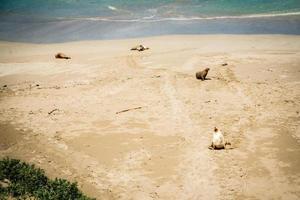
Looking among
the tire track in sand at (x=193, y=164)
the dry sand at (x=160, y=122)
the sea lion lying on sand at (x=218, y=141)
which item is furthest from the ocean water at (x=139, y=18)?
the sea lion lying on sand at (x=218, y=141)

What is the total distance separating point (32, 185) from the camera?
23.4 ft

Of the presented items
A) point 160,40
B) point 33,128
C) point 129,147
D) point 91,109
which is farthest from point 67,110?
point 160,40

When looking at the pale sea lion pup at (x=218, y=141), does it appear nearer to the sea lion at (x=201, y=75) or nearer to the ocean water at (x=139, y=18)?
the sea lion at (x=201, y=75)

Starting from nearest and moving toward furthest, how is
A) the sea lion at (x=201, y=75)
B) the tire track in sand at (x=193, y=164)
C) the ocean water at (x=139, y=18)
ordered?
the tire track in sand at (x=193, y=164), the sea lion at (x=201, y=75), the ocean water at (x=139, y=18)

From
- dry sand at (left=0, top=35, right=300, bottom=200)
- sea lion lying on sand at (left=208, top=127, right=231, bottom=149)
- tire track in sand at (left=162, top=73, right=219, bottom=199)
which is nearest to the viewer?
tire track in sand at (left=162, top=73, right=219, bottom=199)

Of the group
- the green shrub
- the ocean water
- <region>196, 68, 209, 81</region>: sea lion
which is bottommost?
the green shrub

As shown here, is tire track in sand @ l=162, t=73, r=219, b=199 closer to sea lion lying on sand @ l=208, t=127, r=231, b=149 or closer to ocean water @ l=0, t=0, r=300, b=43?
sea lion lying on sand @ l=208, t=127, r=231, b=149

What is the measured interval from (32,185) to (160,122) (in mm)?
4308

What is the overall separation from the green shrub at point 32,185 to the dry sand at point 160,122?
0.41 m

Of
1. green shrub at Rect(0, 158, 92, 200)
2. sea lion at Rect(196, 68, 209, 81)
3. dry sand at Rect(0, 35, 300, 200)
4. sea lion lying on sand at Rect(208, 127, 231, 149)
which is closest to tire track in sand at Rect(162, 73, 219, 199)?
dry sand at Rect(0, 35, 300, 200)

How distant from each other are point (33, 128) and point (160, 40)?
14.1 metres

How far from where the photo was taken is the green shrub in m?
6.75

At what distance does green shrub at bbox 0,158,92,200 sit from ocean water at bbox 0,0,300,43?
1860 centimetres

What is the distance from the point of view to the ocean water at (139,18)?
2648 cm
